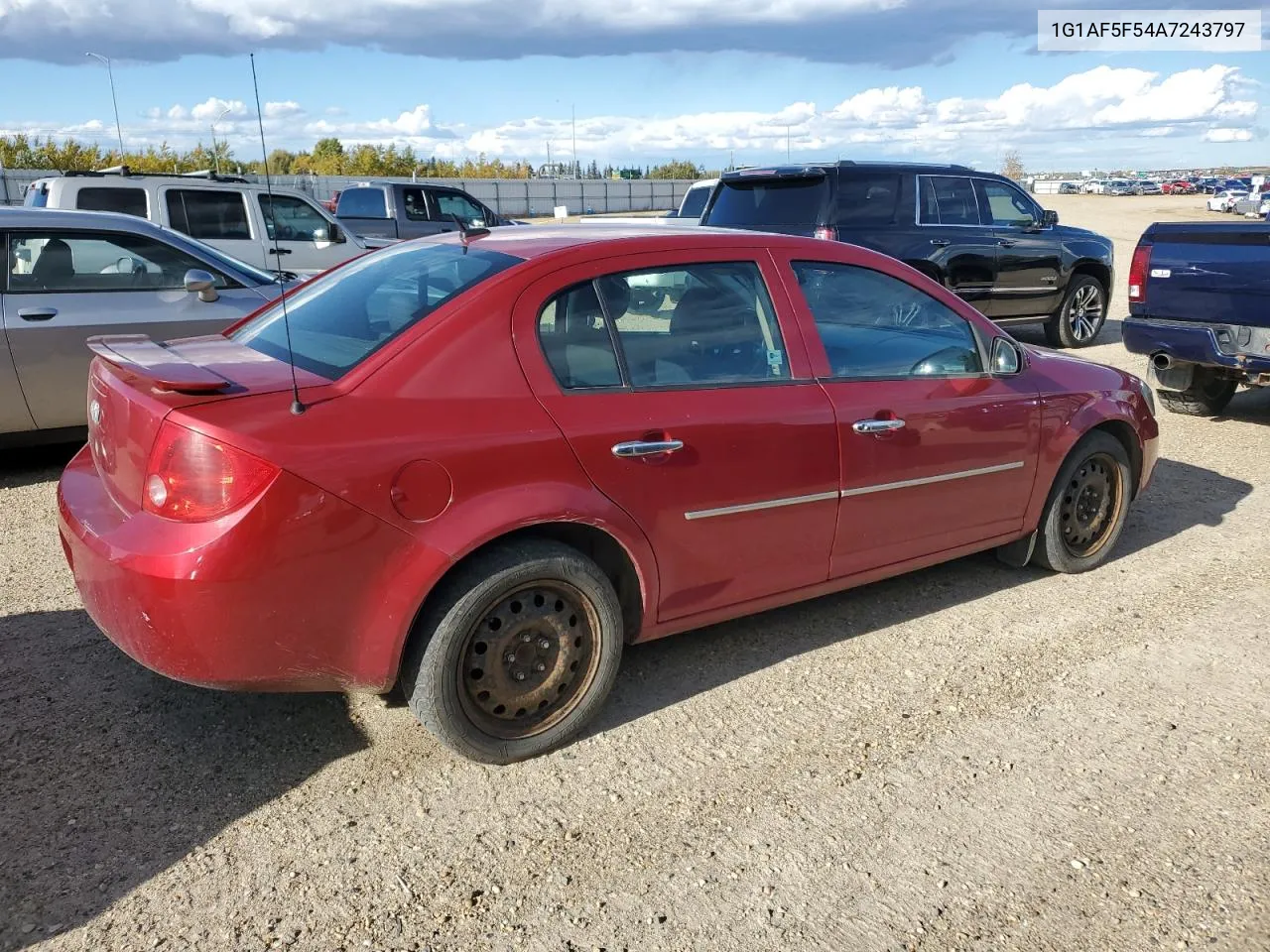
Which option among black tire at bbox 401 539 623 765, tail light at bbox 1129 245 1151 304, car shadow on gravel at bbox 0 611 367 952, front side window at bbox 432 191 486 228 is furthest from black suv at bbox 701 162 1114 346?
front side window at bbox 432 191 486 228

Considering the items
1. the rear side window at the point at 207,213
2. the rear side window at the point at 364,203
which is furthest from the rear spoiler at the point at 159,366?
the rear side window at the point at 364,203

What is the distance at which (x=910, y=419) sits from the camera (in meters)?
3.99

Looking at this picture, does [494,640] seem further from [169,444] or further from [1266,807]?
[1266,807]

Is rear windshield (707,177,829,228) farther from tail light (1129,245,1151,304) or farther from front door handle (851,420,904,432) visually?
front door handle (851,420,904,432)

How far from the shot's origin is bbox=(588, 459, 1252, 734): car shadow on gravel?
3803mm

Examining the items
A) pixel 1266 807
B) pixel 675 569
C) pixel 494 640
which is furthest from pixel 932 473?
pixel 494 640

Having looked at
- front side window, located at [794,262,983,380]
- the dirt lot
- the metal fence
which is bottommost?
the dirt lot

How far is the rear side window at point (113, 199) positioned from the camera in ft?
33.8

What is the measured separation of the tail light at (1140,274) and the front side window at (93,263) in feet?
21.8

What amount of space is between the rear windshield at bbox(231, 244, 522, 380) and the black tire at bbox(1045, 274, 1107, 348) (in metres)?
9.89

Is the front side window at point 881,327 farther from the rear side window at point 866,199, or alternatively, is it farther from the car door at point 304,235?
the car door at point 304,235

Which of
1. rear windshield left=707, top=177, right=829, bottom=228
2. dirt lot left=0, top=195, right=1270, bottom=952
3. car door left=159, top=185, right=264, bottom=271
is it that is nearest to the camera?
dirt lot left=0, top=195, right=1270, bottom=952

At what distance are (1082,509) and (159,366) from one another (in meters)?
4.03

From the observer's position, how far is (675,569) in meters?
3.47
